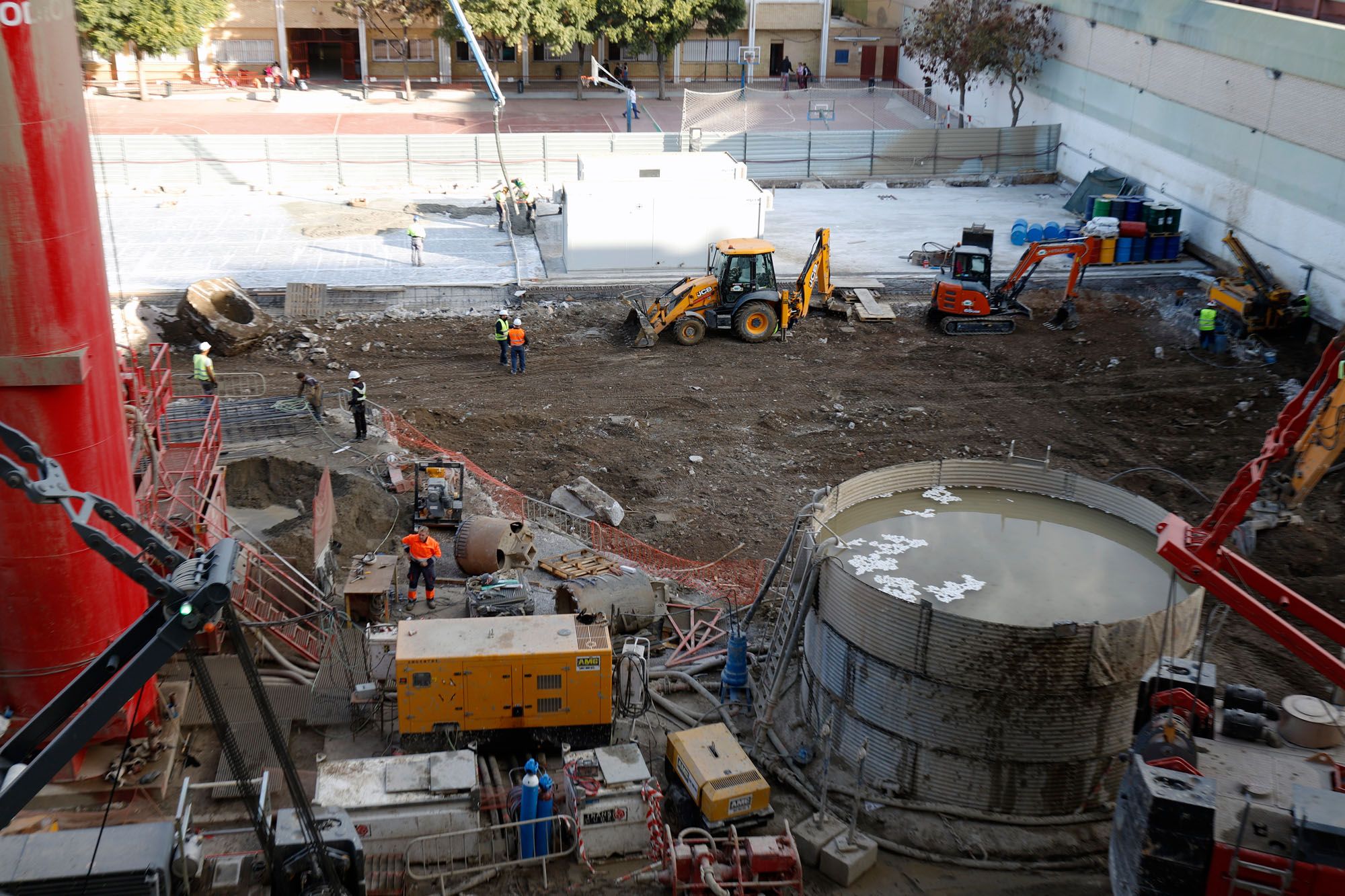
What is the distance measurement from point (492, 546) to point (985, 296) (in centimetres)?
1668

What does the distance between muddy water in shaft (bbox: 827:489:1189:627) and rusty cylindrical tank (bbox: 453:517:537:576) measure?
16.7 feet

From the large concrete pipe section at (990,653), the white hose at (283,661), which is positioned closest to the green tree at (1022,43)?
the large concrete pipe section at (990,653)

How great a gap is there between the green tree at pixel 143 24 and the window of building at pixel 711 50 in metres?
25.6

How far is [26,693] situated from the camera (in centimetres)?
1330

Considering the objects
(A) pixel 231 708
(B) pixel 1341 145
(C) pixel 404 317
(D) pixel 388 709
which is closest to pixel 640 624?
(D) pixel 388 709

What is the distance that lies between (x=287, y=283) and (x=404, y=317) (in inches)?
128

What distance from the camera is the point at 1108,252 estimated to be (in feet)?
117

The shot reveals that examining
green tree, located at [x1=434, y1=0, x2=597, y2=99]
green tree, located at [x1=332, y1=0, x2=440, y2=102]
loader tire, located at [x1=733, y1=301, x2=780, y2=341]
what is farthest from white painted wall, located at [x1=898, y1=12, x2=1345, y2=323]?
green tree, located at [x1=332, y1=0, x2=440, y2=102]

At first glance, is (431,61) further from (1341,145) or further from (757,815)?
(757,815)

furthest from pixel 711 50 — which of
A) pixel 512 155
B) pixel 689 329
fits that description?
pixel 689 329

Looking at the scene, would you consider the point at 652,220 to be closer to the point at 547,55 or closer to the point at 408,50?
the point at 547,55

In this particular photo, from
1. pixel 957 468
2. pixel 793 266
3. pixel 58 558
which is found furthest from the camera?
pixel 793 266

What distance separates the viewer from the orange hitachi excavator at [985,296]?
30328mm

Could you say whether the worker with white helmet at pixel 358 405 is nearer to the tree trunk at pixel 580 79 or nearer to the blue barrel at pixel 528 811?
the blue barrel at pixel 528 811
